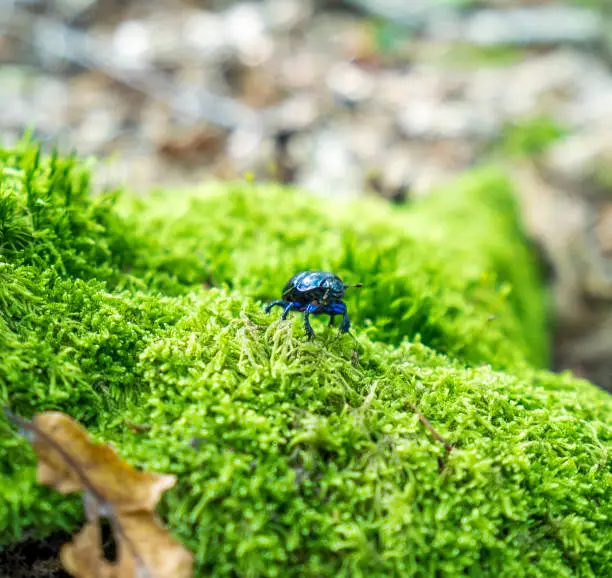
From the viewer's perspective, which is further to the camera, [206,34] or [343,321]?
[206,34]

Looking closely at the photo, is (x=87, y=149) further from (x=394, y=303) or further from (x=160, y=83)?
(x=394, y=303)

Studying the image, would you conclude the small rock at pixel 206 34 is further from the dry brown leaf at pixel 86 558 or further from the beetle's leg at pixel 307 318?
the dry brown leaf at pixel 86 558

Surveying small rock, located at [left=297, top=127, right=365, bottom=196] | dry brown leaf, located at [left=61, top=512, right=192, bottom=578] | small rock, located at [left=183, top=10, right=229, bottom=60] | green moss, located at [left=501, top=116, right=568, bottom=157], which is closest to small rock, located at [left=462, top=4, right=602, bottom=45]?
green moss, located at [left=501, top=116, right=568, bottom=157]

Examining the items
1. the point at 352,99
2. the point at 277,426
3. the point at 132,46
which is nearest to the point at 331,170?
the point at 352,99

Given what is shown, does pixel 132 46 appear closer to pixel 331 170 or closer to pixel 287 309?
pixel 331 170

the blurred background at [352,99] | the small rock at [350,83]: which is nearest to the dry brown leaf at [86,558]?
the blurred background at [352,99]

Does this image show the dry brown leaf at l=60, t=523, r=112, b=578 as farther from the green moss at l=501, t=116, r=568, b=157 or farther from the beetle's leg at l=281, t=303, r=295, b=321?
the green moss at l=501, t=116, r=568, b=157

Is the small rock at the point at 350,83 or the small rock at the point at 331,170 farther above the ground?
the small rock at the point at 350,83
